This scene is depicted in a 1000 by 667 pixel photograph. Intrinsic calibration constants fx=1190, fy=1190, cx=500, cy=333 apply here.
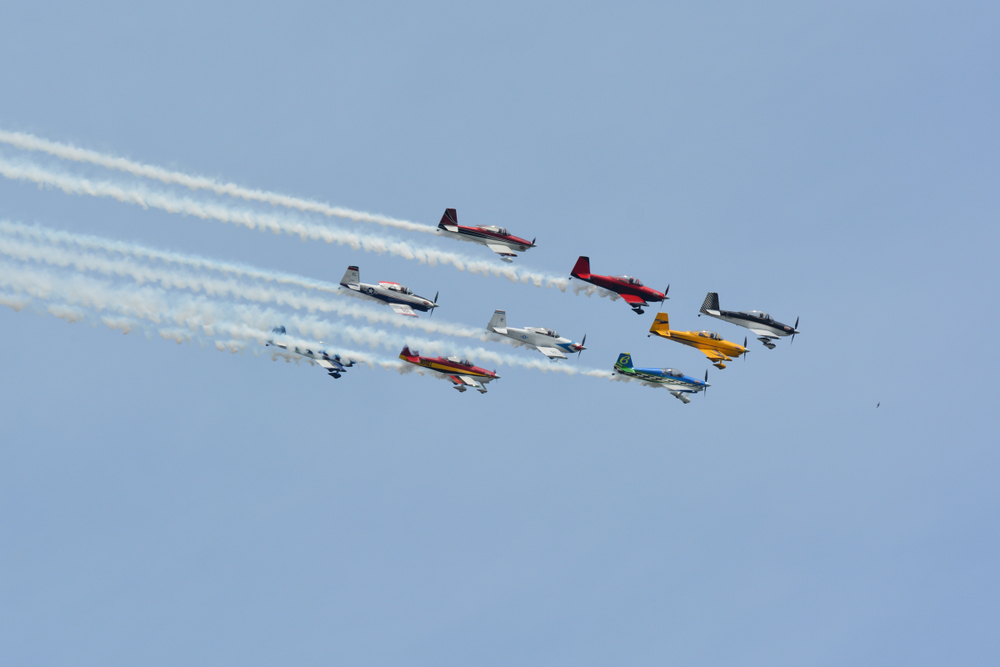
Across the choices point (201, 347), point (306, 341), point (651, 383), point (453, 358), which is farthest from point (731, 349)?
point (201, 347)

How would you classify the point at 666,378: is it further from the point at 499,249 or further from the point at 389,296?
the point at 389,296

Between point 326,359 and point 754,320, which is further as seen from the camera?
point 754,320

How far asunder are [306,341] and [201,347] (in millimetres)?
8948

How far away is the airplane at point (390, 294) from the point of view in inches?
3201

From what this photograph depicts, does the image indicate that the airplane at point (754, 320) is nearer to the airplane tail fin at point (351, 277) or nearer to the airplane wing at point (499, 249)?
the airplane wing at point (499, 249)

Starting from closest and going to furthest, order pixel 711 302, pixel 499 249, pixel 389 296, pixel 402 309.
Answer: pixel 402 309, pixel 389 296, pixel 499 249, pixel 711 302

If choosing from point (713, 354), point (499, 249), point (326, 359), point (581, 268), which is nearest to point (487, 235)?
point (499, 249)

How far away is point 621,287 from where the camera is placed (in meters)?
84.6

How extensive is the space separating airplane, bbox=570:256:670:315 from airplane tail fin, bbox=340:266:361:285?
15084 mm

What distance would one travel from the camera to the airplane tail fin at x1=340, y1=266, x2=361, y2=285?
267ft

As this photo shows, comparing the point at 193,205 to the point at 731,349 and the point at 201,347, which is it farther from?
the point at 731,349

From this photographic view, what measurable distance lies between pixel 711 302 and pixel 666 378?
278 inches

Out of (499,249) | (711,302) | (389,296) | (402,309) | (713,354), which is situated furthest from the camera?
(711,302)

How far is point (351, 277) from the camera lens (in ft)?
268
